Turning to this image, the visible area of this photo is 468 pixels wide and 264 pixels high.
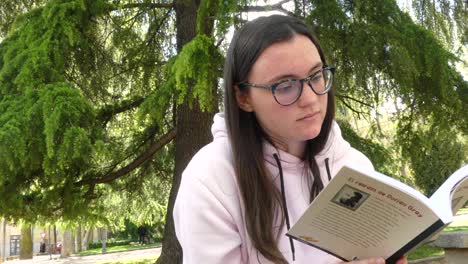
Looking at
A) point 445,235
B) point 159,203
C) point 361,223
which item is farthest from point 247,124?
point 159,203

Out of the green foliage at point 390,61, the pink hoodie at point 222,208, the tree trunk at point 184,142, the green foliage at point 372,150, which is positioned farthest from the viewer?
the tree trunk at point 184,142

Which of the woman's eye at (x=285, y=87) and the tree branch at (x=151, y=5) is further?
the tree branch at (x=151, y=5)

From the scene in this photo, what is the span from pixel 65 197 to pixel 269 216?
5187 mm

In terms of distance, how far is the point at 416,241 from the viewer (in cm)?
117

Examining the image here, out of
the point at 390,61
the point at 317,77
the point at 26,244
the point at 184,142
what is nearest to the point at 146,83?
the point at 184,142

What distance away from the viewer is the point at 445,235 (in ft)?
13.0

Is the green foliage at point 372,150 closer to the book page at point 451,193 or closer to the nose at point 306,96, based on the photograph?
the book page at point 451,193

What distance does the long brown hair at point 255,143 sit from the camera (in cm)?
134

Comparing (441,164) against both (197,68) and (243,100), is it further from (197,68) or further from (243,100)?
(243,100)

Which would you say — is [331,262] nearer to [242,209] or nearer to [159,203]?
[242,209]

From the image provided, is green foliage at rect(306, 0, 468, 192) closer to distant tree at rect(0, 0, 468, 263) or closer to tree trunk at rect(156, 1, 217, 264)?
distant tree at rect(0, 0, 468, 263)

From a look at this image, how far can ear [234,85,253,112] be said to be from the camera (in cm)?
145

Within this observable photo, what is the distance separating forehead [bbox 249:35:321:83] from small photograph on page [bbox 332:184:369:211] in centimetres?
35

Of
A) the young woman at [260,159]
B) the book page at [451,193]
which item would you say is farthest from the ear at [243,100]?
the book page at [451,193]
